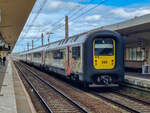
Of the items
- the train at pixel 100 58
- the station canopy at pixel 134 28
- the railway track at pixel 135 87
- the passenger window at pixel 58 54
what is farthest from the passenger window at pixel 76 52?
the station canopy at pixel 134 28

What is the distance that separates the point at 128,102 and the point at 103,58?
3.73m

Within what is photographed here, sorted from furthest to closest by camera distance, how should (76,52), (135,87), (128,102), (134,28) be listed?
(134,28)
(135,87)
(76,52)
(128,102)

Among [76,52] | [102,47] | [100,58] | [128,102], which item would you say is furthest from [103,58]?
[128,102]

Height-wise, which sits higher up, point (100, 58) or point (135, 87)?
point (100, 58)

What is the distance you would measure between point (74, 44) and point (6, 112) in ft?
30.6

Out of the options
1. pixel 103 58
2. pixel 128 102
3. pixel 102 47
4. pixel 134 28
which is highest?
pixel 134 28

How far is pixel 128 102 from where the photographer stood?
14.4m

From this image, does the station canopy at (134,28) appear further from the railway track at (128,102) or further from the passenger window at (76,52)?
the railway track at (128,102)

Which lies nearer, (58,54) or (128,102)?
(128,102)

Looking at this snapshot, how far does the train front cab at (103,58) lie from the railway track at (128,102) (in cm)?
77

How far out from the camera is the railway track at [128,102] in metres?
12.4

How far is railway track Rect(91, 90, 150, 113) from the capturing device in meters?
12.4

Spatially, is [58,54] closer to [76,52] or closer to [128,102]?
[76,52]

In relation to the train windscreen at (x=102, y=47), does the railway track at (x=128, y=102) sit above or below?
below
